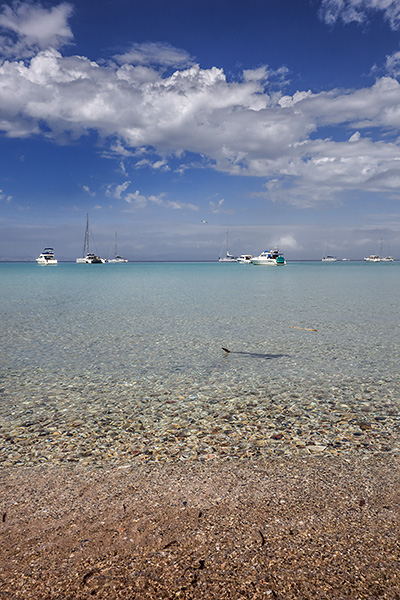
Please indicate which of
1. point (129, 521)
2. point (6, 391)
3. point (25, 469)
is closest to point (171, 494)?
point (129, 521)

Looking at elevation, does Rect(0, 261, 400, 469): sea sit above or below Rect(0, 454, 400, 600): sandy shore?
below

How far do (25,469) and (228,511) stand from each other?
114 inches

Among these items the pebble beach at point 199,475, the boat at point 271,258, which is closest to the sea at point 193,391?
the pebble beach at point 199,475

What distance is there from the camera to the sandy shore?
333cm

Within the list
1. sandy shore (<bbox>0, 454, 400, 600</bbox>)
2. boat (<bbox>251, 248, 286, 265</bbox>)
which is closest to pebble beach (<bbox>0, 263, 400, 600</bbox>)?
sandy shore (<bbox>0, 454, 400, 600</bbox>)

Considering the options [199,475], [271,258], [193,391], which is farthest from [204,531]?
[271,258]

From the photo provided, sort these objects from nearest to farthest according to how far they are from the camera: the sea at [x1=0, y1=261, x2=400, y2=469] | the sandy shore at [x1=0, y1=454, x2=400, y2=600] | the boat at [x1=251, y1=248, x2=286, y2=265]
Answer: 1. the sandy shore at [x1=0, y1=454, x2=400, y2=600]
2. the sea at [x1=0, y1=261, x2=400, y2=469]
3. the boat at [x1=251, y1=248, x2=286, y2=265]

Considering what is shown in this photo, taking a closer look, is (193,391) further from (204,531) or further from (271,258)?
(271,258)

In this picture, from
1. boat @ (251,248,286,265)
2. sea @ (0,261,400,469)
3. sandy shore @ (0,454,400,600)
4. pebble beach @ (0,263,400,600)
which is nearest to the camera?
sandy shore @ (0,454,400,600)

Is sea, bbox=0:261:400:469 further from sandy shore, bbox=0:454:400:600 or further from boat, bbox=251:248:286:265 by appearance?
boat, bbox=251:248:286:265

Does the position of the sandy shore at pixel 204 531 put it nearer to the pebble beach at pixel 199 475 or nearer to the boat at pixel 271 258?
the pebble beach at pixel 199 475

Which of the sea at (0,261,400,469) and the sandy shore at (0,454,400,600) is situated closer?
the sandy shore at (0,454,400,600)

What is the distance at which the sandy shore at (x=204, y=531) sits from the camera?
333 cm

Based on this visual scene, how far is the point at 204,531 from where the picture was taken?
4.05 metres
